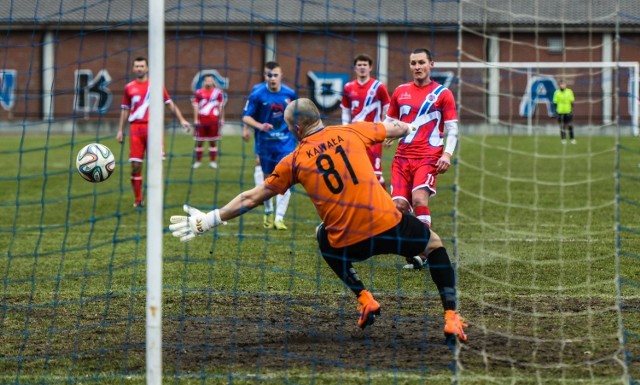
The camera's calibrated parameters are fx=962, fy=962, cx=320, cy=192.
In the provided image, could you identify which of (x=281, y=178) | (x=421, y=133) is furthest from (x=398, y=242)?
(x=421, y=133)

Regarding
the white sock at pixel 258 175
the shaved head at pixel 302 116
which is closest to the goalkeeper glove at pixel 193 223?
the shaved head at pixel 302 116

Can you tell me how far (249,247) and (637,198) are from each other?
8419mm

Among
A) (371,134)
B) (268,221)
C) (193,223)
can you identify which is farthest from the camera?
(268,221)

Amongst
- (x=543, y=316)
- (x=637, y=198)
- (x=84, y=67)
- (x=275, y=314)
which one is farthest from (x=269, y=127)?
(x=84, y=67)

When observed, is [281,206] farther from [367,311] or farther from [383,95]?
[367,311]

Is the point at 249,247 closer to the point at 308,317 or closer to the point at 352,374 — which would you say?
the point at 308,317

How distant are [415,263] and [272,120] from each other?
13.3 ft

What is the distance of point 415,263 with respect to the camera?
9.84m

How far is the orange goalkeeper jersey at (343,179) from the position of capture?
6613mm

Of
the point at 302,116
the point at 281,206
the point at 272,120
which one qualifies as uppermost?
the point at 272,120

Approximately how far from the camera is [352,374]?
616cm

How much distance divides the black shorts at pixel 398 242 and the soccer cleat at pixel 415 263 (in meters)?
2.92

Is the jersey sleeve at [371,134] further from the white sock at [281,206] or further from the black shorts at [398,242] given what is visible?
the white sock at [281,206]

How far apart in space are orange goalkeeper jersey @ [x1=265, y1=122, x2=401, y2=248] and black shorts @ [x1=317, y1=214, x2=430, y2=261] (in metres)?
0.05
